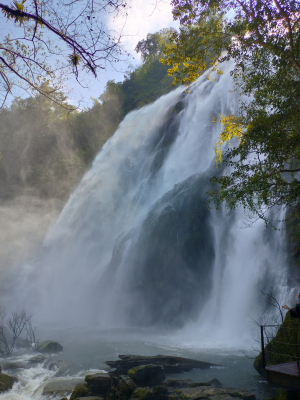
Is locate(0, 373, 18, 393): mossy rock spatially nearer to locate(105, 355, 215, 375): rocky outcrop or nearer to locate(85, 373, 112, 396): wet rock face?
locate(85, 373, 112, 396): wet rock face

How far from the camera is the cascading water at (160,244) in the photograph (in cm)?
1535

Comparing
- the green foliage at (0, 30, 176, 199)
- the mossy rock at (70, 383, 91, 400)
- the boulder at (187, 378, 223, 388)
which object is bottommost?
the boulder at (187, 378, 223, 388)

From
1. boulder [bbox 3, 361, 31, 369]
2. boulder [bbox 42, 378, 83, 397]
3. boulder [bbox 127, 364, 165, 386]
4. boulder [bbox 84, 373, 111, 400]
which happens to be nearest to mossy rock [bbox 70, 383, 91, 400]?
boulder [bbox 84, 373, 111, 400]

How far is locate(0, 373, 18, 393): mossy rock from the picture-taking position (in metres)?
8.77

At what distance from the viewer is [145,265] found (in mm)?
19047

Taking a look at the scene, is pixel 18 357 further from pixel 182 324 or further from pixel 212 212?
pixel 212 212

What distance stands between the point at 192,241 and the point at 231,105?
37.9 feet

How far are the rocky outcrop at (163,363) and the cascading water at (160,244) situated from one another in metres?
3.50

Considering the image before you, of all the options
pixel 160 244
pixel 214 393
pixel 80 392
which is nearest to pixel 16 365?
pixel 80 392

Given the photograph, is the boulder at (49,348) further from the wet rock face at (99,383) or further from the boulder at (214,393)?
the boulder at (214,393)

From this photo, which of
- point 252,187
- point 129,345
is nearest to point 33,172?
point 129,345

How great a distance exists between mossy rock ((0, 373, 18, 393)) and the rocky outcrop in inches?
118

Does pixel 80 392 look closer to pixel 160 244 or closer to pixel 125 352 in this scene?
pixel 125 352

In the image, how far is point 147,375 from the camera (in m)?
9.17
